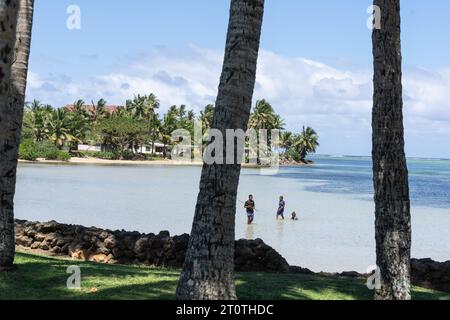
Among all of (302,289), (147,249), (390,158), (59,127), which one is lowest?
(302,289)

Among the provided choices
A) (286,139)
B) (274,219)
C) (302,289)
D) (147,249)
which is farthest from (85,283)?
(286,139)

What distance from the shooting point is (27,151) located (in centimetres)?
8506

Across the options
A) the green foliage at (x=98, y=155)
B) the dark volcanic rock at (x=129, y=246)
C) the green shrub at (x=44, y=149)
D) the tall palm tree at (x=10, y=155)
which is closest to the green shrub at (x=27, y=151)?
the green shrub at (x=44, y=149)

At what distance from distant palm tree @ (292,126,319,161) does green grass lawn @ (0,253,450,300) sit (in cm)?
14910

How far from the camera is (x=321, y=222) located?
1137 inches

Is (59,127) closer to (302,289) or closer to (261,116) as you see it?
(261,116)

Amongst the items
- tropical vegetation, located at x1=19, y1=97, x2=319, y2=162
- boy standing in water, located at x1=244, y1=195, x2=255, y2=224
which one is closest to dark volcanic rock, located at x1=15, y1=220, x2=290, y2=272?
boy standing in water, located at x1=244, y1=195, x2=255, y2=224

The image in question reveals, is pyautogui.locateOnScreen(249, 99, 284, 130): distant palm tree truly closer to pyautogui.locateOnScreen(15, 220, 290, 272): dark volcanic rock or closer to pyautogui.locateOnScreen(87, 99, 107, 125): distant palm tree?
pyautogui.locateOnScreen(87, 99, 107, 125): distant palm tree

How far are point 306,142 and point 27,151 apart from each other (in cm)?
9224

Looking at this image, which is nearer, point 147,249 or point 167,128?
point 147,249

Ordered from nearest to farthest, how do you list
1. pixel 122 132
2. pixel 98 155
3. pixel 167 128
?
pixel 98 155 < pixel 122 132 < pixel 167 128

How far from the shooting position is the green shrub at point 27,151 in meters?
84.7

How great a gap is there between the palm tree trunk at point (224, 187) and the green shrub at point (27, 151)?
83.0m
